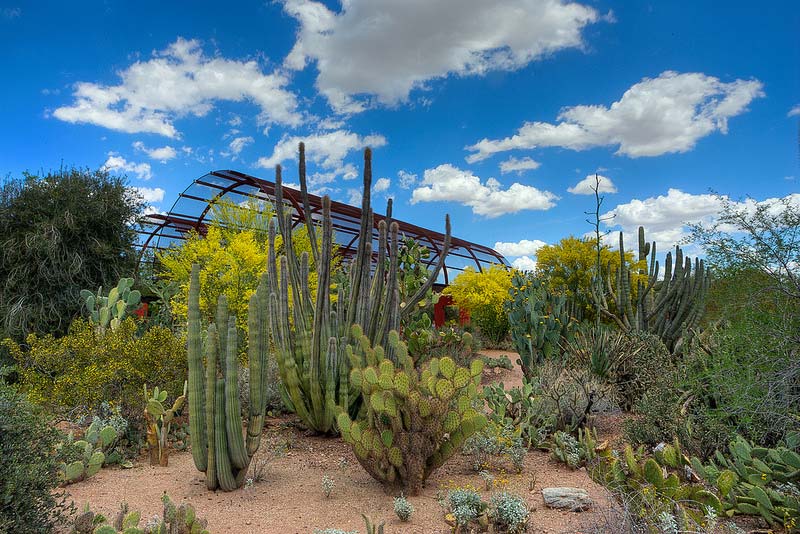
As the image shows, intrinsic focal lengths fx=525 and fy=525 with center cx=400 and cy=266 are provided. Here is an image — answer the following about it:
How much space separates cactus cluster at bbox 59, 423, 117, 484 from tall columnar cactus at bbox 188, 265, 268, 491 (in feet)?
3.32

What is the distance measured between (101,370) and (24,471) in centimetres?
338

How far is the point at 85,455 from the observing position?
4.72 metres

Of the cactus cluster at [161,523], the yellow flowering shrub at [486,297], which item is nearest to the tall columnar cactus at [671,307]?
the yellow flowering shrub at [486,297]

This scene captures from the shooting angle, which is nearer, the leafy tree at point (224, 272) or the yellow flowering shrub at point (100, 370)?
the yellow flowering shrub at point (100, 370)

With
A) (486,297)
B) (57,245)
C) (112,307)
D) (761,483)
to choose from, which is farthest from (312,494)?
(486,297)

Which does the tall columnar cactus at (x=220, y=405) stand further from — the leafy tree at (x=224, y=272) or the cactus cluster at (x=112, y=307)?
the leafy tree at (x=224, y=272)

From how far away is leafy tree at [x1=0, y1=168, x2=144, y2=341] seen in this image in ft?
39.7

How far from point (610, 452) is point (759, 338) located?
1.70m

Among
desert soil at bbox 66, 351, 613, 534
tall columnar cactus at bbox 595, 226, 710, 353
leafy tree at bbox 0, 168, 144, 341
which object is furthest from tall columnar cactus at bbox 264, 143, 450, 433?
leafy tree at bbox 0, 168, 144, 341

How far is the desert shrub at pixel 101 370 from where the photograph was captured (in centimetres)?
614

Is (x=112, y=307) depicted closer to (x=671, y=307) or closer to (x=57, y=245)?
(x=57, y=245)

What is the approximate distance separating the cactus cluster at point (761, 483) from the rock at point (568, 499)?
0.90 metres

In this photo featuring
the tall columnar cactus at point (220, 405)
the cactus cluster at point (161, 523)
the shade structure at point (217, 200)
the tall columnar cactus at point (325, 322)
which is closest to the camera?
the cactus cluster at point (161, 523)

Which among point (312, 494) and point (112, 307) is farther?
point (112, 307)
